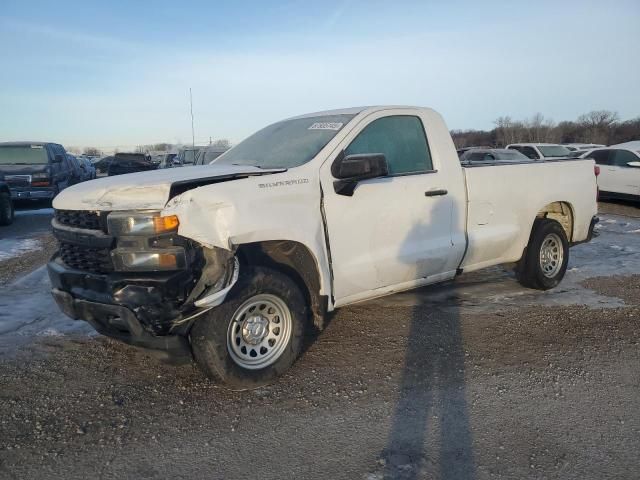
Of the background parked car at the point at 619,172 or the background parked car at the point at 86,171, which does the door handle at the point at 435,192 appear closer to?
the background parked car at the point at 619,172

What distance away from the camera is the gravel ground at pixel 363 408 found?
113 inches

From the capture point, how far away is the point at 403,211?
14.7 feet

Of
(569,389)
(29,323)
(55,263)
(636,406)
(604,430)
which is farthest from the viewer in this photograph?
(29,323)

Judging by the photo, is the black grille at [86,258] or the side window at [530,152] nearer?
the black grille at [86,258]

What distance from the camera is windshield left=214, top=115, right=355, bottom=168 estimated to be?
14.1 feet

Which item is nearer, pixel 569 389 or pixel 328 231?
pixel 569 389

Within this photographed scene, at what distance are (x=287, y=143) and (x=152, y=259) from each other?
1841mm

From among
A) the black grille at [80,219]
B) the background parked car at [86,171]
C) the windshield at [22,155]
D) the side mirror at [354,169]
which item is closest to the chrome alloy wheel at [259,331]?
the side mirror at [354,169]

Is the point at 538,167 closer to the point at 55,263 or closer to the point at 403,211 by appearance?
the point at 403,211

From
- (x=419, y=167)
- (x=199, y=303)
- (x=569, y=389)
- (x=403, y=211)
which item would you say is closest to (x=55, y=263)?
(x=199, y=303)

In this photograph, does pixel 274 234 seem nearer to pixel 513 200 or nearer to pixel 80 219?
pixel 80 219

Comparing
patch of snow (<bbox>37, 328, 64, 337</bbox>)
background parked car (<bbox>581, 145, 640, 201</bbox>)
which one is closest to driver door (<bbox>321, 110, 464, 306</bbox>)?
patch of snow (<bbox>37, 328, 64, 337</bbox>)

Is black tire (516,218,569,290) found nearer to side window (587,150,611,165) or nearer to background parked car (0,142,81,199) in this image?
side window (587,150,611,165)

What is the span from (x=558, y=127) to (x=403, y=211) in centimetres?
7478
